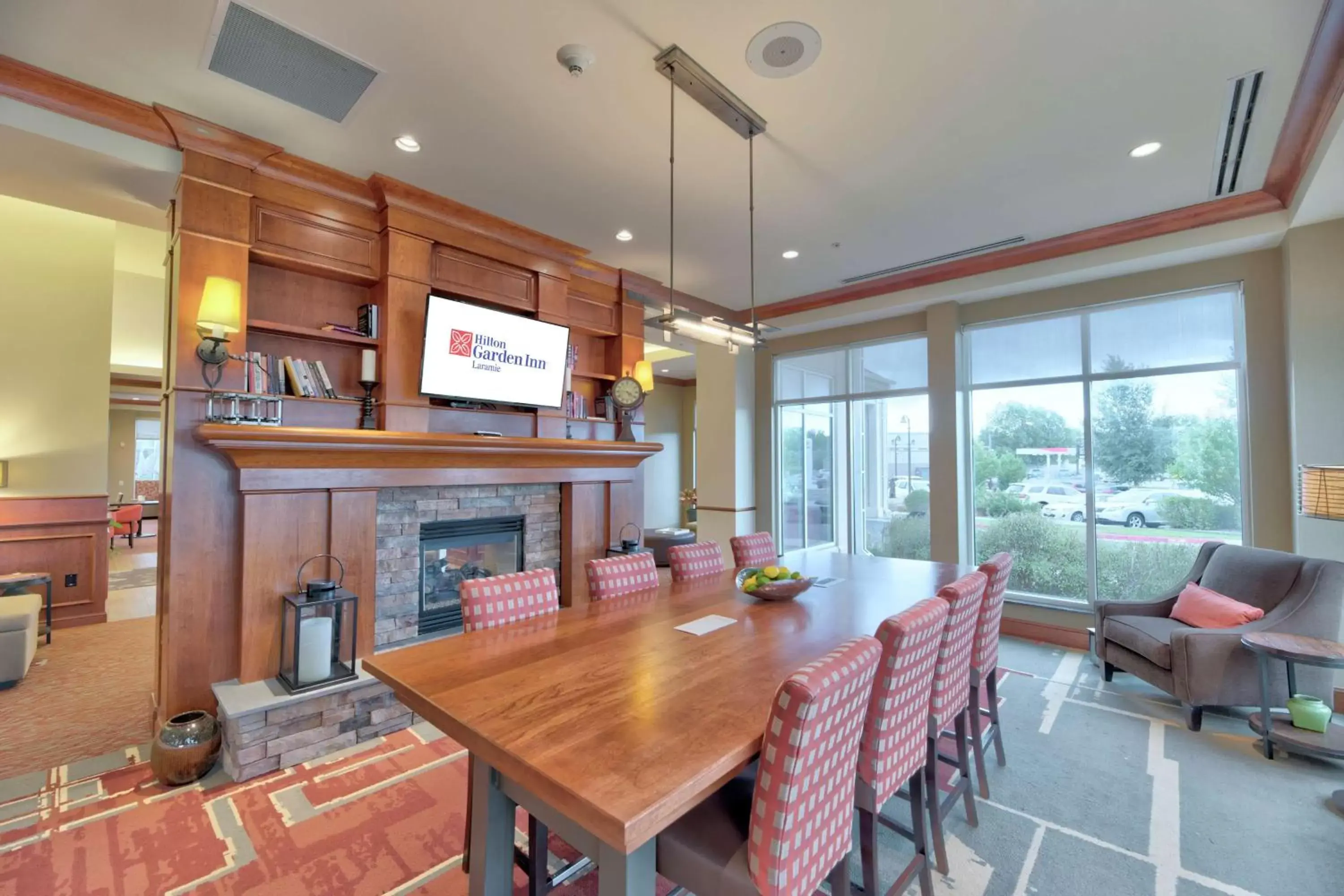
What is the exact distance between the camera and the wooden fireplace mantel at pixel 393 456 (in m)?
2.75

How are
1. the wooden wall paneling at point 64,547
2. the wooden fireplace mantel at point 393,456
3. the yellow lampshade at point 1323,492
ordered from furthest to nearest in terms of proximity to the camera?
1. the wooden wall paneling at point 64,547
2. the wooden fireplace mantel at point 393,456
3. the yellow lampshade at point 1323,492

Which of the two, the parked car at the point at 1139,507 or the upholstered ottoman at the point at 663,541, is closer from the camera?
the parked car at the point at 1139,507

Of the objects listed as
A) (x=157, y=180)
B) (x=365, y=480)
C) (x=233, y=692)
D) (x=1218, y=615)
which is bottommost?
(x=233, y=692)

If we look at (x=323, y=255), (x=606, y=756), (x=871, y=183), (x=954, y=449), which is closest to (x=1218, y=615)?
(x=954, y=449)

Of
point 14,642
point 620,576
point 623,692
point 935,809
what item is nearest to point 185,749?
point 620,576

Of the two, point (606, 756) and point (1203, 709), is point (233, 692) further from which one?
point (1203, 709)

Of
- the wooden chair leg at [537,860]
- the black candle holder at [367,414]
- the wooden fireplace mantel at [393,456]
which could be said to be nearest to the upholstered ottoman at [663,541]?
the wooden fireplace mantel at [393,456]

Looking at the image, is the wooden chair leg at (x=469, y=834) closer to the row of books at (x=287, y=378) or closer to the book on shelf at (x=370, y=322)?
Answer: the row of books at (x=287, y=378)

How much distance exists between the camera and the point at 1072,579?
4559 millimetres

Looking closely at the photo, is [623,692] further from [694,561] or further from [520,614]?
[694,561]

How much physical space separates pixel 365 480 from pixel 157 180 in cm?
180

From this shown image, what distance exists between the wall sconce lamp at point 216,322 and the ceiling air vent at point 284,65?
0.91 m

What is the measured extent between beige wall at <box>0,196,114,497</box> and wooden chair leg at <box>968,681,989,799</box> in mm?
6758

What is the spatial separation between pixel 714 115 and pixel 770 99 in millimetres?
265
